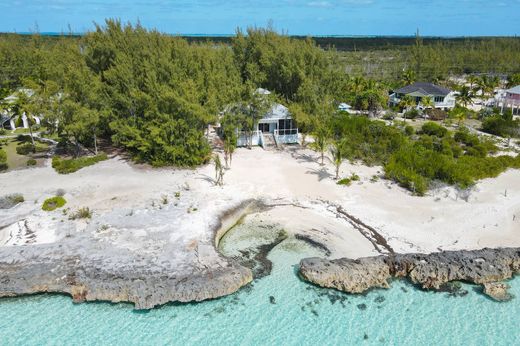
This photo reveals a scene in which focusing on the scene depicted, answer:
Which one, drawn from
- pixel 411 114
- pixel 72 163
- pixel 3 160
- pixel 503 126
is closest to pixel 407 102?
pixel 411 114

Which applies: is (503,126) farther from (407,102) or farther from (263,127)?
(263,127)

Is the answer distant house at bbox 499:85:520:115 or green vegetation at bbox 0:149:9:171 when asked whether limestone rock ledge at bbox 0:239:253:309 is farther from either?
distant house at bbox 499:85:520:115

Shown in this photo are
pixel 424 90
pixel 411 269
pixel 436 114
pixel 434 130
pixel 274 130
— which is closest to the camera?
pixel 411 269

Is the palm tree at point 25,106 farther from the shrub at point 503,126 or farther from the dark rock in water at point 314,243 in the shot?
the shrub at point 503,126

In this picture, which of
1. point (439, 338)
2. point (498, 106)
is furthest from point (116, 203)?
point (498, 106)

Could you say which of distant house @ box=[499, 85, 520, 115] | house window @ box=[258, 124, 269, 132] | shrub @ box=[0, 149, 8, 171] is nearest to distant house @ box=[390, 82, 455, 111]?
distant house @ box=[499, 85, 520, 115]
